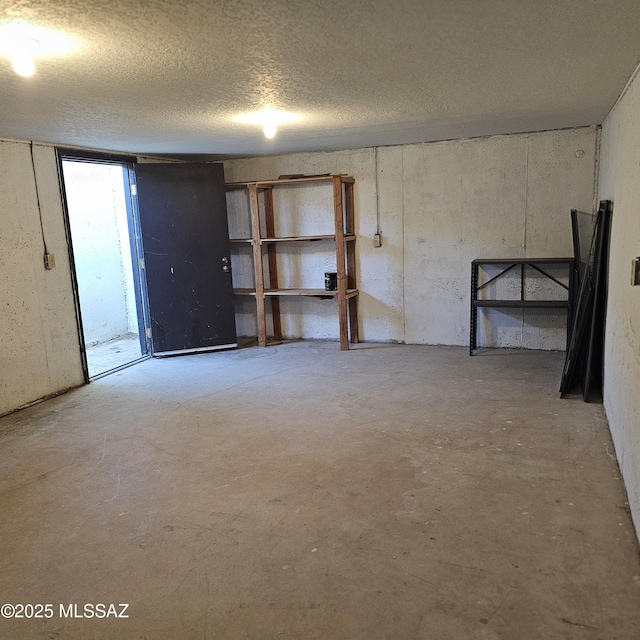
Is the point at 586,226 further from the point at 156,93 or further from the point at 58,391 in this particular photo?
the point at 58,391

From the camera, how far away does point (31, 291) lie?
4395mm

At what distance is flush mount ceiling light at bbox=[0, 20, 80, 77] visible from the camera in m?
1.92

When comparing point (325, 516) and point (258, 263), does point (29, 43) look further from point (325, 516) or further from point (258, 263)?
point (258, 263)

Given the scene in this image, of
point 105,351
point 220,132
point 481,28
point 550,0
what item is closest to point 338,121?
point 220,132

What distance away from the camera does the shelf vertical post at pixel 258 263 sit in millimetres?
5870

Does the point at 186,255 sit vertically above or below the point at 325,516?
above

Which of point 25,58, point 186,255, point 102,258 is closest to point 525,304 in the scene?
point 186,255

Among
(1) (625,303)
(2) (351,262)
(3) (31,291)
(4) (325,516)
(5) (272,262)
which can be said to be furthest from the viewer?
(5) (272,262)

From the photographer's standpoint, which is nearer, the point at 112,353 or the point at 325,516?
the point at 325,516

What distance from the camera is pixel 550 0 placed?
1.86 m

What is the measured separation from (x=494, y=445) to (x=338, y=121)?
257cm

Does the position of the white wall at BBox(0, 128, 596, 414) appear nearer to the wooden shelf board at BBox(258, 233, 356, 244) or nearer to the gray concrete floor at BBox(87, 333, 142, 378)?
the wooden shelf board at BBox(258, 233, 356, 244)

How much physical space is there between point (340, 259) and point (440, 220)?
1109 mm

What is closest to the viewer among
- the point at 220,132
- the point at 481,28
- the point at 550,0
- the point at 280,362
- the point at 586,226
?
the point at 550,0
